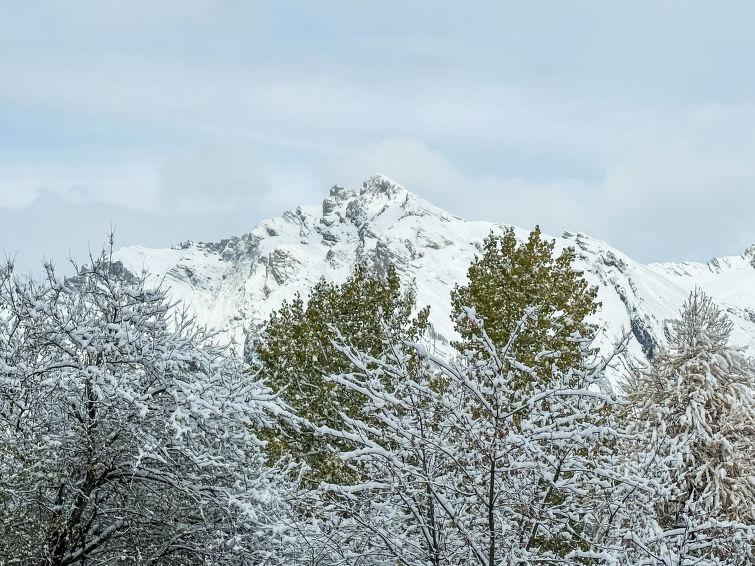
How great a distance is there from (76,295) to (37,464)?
266 centimetres

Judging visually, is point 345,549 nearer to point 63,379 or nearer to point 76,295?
point 63,379

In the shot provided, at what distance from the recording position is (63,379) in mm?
8164

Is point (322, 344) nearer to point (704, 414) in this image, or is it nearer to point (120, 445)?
point (704, 414)

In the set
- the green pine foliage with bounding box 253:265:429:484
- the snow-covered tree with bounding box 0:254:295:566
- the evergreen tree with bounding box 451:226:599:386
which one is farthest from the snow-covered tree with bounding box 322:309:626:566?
the green pine foliage with bounding box 253:265:429:484

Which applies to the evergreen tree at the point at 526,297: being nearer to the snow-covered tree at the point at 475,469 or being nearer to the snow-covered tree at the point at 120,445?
the snow-covered tree at the point at 120,445

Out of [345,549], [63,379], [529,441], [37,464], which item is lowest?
[345,549]

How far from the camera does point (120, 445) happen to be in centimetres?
880

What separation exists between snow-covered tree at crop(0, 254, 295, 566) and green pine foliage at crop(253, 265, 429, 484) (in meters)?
6.98

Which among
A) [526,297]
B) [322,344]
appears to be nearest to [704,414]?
[526,297]

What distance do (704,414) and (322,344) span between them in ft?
29.0

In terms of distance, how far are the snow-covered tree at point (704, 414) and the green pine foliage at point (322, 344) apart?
5.93 metres

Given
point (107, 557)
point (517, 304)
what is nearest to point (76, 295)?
point (107, 557)

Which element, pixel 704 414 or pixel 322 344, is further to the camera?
pixel 322 344

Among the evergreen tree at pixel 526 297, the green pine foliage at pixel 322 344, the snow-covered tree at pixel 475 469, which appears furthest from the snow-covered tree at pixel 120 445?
the evergreen tree at pixel 526 297
